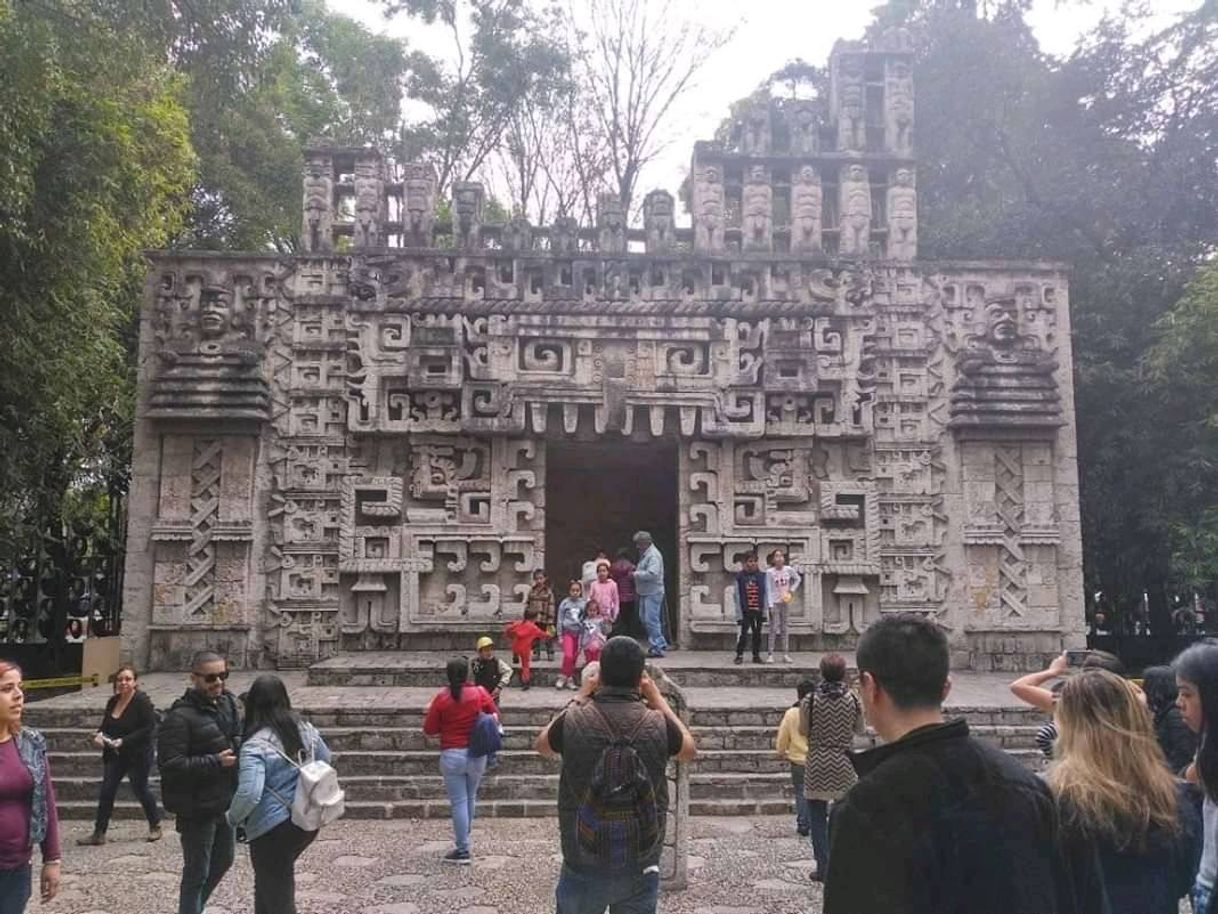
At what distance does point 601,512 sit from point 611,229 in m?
4.96

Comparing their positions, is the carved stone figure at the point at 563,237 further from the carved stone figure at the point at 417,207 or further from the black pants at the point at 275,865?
the black pants at the point at 275,865

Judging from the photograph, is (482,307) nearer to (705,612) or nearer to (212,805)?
(705,612)

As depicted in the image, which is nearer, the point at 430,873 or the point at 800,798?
the point at 430,873

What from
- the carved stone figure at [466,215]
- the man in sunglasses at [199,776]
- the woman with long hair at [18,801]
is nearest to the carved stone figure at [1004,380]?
the carved stone figure at [466,215]

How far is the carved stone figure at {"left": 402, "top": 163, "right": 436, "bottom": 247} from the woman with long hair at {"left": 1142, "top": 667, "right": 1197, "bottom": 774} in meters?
11.8

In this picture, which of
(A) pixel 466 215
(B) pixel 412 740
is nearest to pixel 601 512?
(A) pixel 466 215

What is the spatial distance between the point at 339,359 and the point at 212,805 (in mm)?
9536

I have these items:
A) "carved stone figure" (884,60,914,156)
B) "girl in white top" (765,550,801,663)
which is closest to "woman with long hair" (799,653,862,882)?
"girl in white top" (765,550,801,663)

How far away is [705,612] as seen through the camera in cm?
1353

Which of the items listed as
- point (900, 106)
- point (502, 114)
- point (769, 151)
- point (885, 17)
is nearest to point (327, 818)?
point (769, 151)

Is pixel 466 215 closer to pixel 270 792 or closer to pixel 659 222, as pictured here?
pixel 659 222

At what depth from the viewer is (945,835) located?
6.58 feet

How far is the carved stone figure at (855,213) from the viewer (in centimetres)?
1434

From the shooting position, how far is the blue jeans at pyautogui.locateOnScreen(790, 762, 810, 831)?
6.97m
